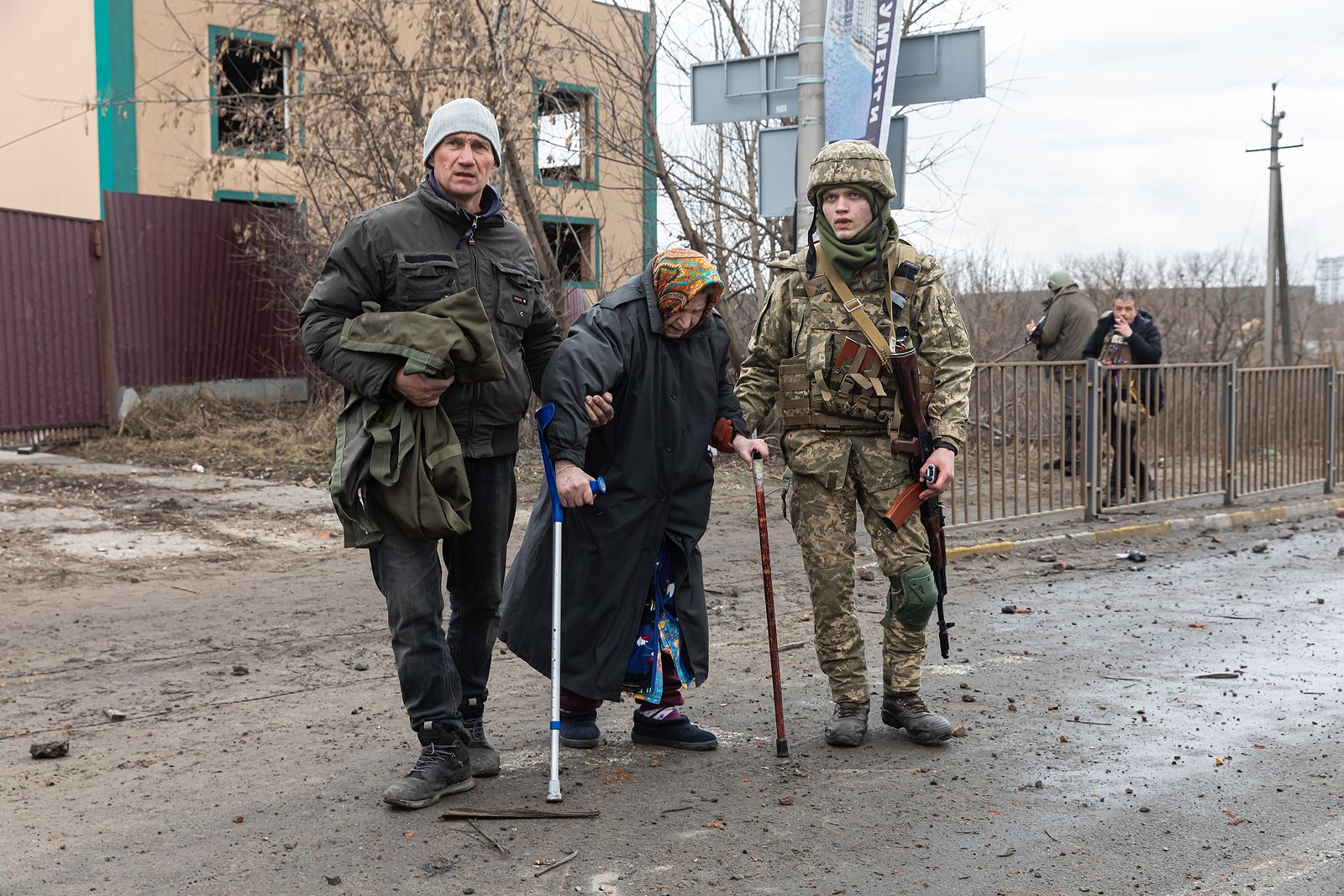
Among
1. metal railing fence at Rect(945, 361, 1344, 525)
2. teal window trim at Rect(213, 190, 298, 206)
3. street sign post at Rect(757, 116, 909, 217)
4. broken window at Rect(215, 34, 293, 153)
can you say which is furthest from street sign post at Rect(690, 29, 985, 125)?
teal window trim at Rect(213, 190, 298, 206)

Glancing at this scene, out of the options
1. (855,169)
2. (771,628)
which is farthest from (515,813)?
(855,169)

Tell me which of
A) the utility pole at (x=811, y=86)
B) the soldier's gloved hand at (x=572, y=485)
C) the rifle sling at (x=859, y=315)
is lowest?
the soldier's gloved hand at (x=572, y=485)

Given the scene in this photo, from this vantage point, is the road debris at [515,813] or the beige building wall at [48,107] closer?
the road debris at [515,813]

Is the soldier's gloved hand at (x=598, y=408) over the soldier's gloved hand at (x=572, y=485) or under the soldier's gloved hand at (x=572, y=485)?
over

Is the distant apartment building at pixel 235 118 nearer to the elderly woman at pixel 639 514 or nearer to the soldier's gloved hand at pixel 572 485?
the elderly woman at pixel 639 514

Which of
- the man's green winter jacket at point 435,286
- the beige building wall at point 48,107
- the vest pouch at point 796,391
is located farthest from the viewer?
the beige building wall at point 48,107

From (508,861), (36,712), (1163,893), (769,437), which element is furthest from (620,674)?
(769,437)

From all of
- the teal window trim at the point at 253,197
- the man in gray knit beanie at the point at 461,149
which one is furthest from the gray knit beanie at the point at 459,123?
the teal window trim at the point at 253,197

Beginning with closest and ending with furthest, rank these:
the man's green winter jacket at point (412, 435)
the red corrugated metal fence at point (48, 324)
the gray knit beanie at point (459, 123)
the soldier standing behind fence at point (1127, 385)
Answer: the man's green winter jacket at point (412, 435)
the gray knit beanie at point (459, 123)
the soldier standing behind fence at point (1127, 385)
the red corrugated metal fence at point (48, 324)

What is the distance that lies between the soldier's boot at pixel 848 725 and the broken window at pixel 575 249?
29.8ft

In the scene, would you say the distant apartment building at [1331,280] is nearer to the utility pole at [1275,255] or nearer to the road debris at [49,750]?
the utility pole at [1275,255]

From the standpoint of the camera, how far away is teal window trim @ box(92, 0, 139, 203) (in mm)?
16203

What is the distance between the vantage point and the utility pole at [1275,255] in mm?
29578

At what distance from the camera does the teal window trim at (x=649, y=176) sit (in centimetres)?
1231
